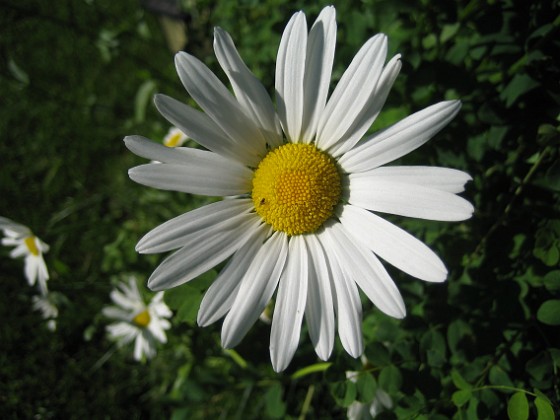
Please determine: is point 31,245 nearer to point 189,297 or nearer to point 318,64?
point 189,297

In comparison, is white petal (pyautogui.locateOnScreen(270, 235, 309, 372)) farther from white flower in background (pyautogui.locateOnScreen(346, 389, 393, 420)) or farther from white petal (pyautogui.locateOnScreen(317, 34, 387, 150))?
white flower in background (pyautogui.locateOnScreen(346, 389, 393, 420))

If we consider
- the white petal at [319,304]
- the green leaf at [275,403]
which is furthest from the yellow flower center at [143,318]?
the white petal at [319,304]

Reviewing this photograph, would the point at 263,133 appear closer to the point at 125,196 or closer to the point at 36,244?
the point at 36,244

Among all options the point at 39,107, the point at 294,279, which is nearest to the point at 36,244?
the point at 294,279

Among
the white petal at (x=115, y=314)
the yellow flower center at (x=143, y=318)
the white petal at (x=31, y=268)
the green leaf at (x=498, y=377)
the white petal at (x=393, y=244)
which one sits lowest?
the yellow flower center at (x=143, y=318)

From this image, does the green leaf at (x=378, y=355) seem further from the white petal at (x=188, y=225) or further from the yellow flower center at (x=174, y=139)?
the yellow flower center at (x=174, y=139)
